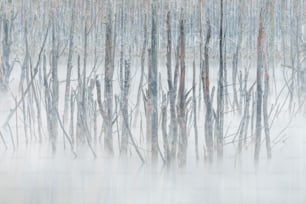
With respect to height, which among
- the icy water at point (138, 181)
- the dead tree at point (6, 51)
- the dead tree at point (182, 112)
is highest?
the dead tree at point (6, 51)

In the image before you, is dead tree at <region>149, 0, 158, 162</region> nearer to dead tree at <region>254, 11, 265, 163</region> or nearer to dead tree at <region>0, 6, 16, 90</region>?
dead tree at <region>254, 11, 265, 163</region>

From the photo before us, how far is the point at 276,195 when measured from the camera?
269 cm

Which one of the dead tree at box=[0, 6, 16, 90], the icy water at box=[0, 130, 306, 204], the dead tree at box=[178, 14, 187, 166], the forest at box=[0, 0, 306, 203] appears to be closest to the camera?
the icy water at box=[0, 130, 306, 204]

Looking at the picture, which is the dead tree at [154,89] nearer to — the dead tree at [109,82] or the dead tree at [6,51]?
the dead tree at [109,82]

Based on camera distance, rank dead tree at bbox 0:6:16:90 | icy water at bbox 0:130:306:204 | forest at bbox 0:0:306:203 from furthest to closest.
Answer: dead tree at bbox 0:6:16:90
forest at bbox 0:0:306:203
icy water at bbox 0:130:306:204

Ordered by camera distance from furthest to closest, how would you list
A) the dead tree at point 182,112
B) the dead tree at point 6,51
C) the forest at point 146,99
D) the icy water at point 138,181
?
1. the dead tree at point 6,51
2. the forest at point 146,99
3. the dead tree at point 182,112
4. the icy water at point 138,181

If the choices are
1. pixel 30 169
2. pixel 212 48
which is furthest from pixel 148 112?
pixel 212 48

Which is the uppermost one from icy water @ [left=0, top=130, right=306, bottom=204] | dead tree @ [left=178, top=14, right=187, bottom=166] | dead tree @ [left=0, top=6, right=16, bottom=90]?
dead tree @ [left=0, top=6, right=16, bottom=90]

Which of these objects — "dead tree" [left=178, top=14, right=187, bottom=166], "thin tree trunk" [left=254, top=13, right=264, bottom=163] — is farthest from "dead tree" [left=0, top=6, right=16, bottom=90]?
"thin tree trunk" [left=254, top=13, right=264, bottom=163]

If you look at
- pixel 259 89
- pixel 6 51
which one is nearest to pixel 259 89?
pixel 259 89

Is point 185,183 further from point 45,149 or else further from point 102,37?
point 102,37

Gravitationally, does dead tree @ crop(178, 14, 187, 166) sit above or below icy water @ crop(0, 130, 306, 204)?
above

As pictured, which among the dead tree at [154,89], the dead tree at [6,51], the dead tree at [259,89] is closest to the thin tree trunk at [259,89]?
the dead tree at [259,89]

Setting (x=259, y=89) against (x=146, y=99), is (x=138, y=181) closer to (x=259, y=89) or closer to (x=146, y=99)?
(x=146, y=99)
